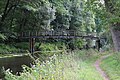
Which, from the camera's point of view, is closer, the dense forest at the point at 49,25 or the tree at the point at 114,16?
the tree at the point at 114,16

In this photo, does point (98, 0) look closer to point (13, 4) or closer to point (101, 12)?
point (101, 12)

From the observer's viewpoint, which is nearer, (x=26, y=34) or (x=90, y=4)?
(x=90, y=4)

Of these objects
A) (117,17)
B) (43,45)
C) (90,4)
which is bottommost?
(43,45)

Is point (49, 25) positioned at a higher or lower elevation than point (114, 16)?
higher

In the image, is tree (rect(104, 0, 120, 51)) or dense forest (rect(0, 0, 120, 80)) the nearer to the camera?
tree (rect(104, 0, 120, 51))

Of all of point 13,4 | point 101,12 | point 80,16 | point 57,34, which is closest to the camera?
point 101,12

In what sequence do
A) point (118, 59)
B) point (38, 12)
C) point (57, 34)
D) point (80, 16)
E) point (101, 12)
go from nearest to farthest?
point (118, 59)
point (101, 12)
point (38, 12)
point (57, 34)
point (80, 16)

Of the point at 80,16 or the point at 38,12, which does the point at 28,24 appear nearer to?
the point at 38,12

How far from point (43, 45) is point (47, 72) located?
41.7 m

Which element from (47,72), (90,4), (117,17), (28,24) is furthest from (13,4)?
(47,72)

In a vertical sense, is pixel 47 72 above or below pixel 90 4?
below

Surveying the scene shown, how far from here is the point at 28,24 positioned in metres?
51.0

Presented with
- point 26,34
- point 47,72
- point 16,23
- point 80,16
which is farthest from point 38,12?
point 47,72

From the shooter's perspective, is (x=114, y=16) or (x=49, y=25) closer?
(x=114, y=16)
